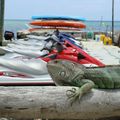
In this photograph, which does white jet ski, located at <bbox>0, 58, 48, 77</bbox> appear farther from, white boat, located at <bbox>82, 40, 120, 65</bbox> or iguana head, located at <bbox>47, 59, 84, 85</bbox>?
white boat, located at <bbox>82, 40, 120, 65</bbox>

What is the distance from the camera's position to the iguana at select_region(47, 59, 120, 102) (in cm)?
356

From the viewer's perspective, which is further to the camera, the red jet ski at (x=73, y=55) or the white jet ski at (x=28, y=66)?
the red jet ski at (x=73, y=55)

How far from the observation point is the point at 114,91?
3.71 meters

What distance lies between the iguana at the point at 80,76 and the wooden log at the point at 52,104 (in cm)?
7

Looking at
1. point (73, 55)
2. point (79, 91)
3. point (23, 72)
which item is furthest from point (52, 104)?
point (73, 55)

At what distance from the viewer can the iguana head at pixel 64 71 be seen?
11.7 feet

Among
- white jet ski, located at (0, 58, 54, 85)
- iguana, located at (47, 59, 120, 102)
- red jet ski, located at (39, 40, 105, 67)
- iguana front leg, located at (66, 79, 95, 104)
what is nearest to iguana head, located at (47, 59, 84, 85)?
iguana, located at (47, 59, 120, 102)

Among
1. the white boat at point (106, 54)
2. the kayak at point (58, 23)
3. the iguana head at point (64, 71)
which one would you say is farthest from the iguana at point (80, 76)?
the kayak at point (58, 23)

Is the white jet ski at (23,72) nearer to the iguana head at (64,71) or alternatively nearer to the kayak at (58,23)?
the iguana head at (64,71)

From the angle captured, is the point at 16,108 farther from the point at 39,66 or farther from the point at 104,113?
the point at 39,66

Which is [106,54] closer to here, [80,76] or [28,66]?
[28,66]

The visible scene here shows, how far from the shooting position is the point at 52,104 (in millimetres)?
3479

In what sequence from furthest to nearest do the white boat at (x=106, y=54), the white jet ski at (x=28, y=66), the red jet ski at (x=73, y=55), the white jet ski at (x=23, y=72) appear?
the white boat at (x=106, y=54) → the red jet ski at (x=73, y=55) → the white jet ski at (x=28, y=66) → the white jet ski at (x=23, y=72)

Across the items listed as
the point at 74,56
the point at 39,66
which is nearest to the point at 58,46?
the point at 74,56
